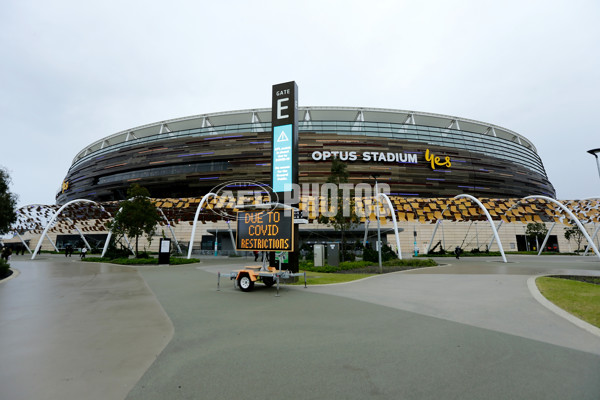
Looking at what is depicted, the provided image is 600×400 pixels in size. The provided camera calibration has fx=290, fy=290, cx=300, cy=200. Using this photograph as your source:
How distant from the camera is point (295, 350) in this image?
5.02 meters

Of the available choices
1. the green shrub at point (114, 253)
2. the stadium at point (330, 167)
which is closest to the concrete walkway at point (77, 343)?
the green shrub at point (114, 253)

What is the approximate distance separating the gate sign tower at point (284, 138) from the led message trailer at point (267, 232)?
3088mm

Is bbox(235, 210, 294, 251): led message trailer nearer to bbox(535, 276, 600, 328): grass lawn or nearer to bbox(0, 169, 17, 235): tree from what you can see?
bbox(535, 276, 600, 328): grass lawn

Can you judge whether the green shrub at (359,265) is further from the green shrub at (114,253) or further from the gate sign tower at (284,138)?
the green shrub at (114,253)

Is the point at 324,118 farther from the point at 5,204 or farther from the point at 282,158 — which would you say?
the point at 5,204

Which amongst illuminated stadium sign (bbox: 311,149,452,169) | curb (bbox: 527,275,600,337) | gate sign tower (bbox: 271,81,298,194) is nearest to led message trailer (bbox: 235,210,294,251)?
gate sign tower (bbox: 271,81,298,194)

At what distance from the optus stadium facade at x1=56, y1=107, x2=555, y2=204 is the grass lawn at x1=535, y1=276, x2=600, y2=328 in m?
42.8

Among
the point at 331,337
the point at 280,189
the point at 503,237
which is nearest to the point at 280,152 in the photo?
the point at 280,189

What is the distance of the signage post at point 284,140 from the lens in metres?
16.2

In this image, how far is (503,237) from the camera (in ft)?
175

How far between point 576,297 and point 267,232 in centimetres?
1096

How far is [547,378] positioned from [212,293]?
32.3 ft

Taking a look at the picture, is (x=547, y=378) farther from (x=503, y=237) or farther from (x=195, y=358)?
(x=503, y=237)

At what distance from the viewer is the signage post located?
16234 millimetres
